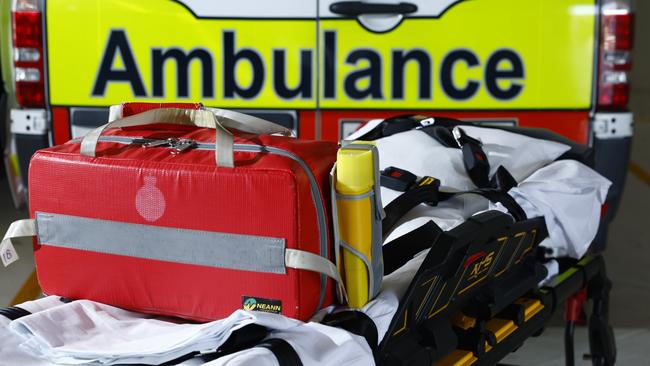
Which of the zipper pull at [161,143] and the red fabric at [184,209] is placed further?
the zipper pull at [161,143]

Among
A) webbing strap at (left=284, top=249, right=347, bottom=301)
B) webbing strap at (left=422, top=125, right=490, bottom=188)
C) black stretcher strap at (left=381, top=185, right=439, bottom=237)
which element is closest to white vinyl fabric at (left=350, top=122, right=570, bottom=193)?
Answer: webbing strap at (left=422, top=125, right=490, bottom=188)

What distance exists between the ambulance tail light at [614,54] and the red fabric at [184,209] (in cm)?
212

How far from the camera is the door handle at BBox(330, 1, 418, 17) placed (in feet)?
11.4

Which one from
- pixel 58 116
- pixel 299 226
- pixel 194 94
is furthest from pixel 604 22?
pixel 299 226

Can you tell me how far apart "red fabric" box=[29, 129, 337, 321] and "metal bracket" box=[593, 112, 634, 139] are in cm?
209

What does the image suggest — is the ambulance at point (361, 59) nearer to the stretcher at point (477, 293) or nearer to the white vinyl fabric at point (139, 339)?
the stretcher at point (477, 293)

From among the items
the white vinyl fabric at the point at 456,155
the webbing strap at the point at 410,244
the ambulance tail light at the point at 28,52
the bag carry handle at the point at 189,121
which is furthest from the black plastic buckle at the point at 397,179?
the ambulance tail light at the point at 28,52

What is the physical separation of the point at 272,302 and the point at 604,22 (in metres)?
2.33

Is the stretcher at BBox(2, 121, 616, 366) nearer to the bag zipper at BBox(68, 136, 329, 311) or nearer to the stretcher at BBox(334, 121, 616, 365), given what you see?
the stretcher at BBox(334, 121, 616, 365)

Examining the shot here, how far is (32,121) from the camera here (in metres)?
3.71

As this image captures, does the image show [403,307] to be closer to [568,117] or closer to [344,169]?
[344,169]

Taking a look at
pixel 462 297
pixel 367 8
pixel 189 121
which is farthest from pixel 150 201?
pixel 367 8

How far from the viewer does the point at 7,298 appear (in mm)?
4172

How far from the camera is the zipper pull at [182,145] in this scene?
168cm
